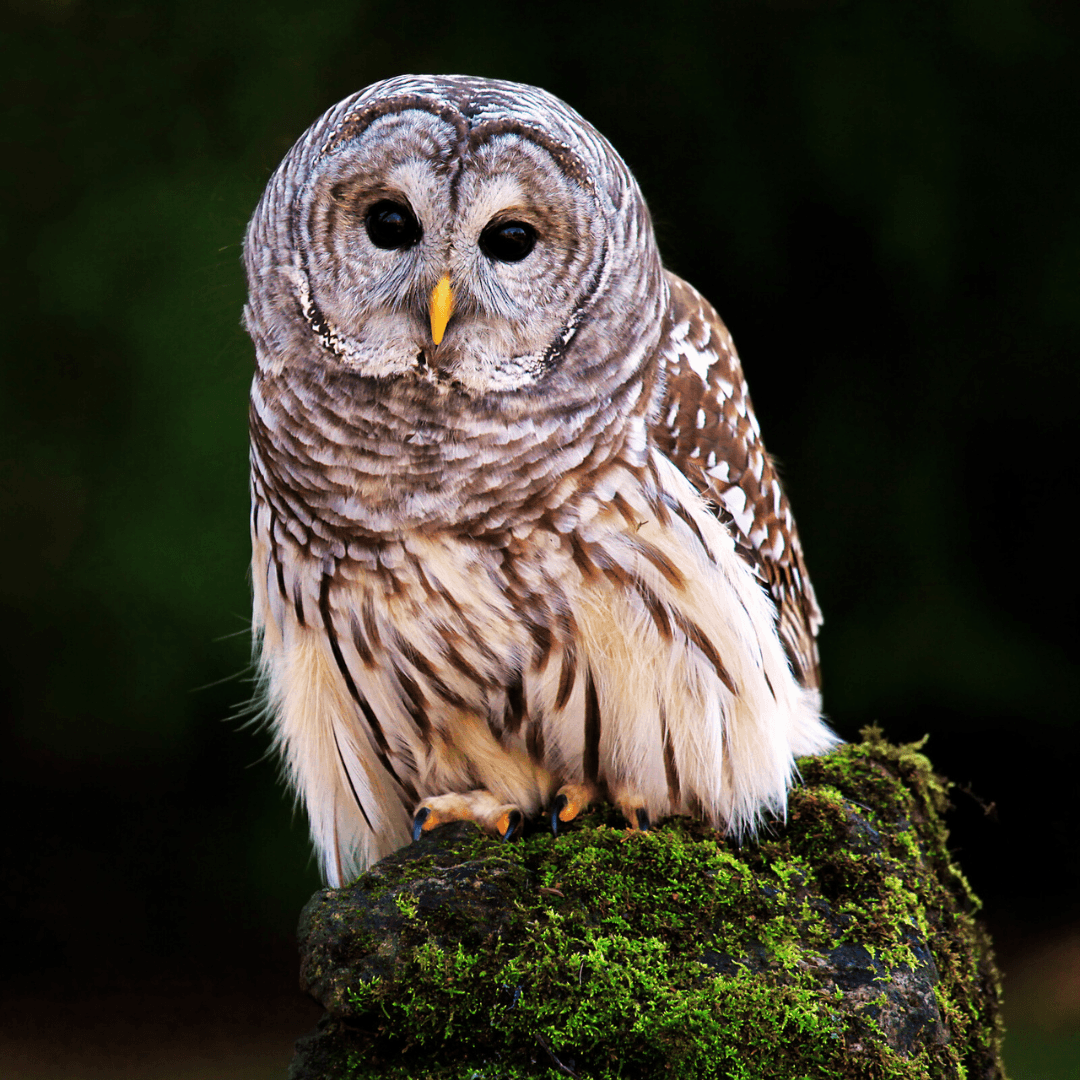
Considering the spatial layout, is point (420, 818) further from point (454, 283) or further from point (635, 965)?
point (454, 283)

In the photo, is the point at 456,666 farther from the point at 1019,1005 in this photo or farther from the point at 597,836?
the point at 1019,1005

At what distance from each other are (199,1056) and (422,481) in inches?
154

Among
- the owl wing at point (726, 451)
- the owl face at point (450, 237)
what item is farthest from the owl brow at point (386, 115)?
the owl wing at point (726, 451)

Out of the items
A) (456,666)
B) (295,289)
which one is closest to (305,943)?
(456,666)

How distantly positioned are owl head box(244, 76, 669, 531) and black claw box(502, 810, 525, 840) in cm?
70

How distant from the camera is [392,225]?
2258mm

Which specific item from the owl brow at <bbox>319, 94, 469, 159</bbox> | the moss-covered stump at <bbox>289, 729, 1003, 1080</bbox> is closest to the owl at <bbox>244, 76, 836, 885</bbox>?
the owl brow at <bbox>319, 94, 469, 159</bbox>

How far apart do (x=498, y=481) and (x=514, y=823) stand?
755 mm

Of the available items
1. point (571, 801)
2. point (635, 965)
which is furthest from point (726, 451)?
point (635, 965)

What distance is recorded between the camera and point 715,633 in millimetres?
2445

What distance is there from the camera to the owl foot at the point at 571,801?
2.50 meters

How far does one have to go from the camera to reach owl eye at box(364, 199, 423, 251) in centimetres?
225

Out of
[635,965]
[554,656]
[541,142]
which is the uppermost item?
[541,142]

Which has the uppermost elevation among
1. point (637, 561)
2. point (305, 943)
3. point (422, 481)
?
point (422, 481)
